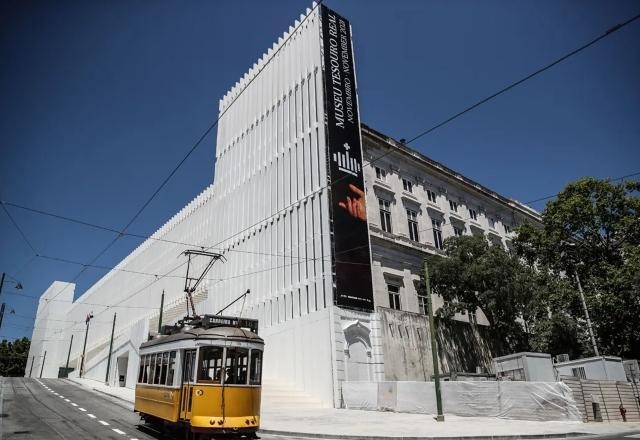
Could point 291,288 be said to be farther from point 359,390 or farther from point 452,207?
point 452,207

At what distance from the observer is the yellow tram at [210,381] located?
10750 millimetres

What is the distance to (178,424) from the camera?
11.1 m

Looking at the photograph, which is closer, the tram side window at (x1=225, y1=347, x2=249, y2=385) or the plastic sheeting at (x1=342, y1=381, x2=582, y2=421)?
the tram side window at (x1=225, y1=347, x2=249, y2=385)

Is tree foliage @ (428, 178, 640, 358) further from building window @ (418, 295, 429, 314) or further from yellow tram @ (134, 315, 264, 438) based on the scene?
yellow tram @ (134, 315, 264, 438)

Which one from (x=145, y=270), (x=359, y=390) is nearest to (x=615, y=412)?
(x=359, y=390)

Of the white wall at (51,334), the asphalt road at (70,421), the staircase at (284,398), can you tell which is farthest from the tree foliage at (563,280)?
the white wall at (51,334)

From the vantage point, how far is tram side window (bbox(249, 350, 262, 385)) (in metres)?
11.7

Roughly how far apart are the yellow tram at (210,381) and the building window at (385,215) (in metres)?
20.0

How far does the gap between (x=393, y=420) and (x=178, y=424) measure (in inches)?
358

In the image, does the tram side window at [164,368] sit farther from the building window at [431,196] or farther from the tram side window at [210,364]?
the building window at [431,196]

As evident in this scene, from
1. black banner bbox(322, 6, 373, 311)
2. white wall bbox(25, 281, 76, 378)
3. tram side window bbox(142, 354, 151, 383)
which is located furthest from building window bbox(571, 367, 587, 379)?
white wall bbox(25, 281, 76, 378)

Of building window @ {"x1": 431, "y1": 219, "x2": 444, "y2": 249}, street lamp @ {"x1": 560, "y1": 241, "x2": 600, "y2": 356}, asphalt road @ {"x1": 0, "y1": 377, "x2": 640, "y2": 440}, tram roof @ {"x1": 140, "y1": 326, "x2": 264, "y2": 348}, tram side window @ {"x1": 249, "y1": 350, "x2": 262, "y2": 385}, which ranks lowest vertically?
asphalt road @ {"x1": 0, "y1": 377, "x2": 640, "y2": 440}

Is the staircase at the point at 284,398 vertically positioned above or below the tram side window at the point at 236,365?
below

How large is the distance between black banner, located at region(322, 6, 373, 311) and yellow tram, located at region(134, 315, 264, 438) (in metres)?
12.5
